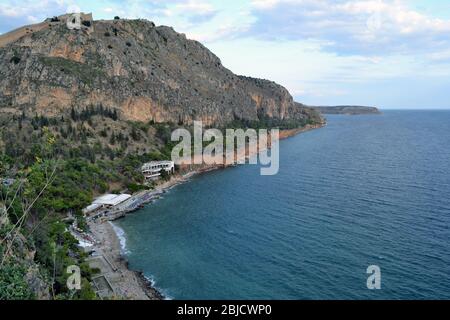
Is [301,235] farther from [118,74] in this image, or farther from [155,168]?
[118,74]

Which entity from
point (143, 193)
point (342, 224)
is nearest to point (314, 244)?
point (342, 224)

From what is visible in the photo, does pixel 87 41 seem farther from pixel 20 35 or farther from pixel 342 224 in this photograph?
pixel 342 224

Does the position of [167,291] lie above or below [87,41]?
below

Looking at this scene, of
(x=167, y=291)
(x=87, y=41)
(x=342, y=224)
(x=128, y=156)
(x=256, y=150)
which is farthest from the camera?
(x=256, y=150)

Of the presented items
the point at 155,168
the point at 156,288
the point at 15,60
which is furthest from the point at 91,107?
the point at 156,288

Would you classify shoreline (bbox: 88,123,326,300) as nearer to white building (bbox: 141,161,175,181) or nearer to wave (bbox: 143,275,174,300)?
wave (bbox: 143,275,174,300)

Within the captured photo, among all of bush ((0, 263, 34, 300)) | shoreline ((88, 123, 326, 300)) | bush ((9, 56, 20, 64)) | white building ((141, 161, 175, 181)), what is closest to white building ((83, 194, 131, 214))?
shoreline ((88, 123, 326, 300))
